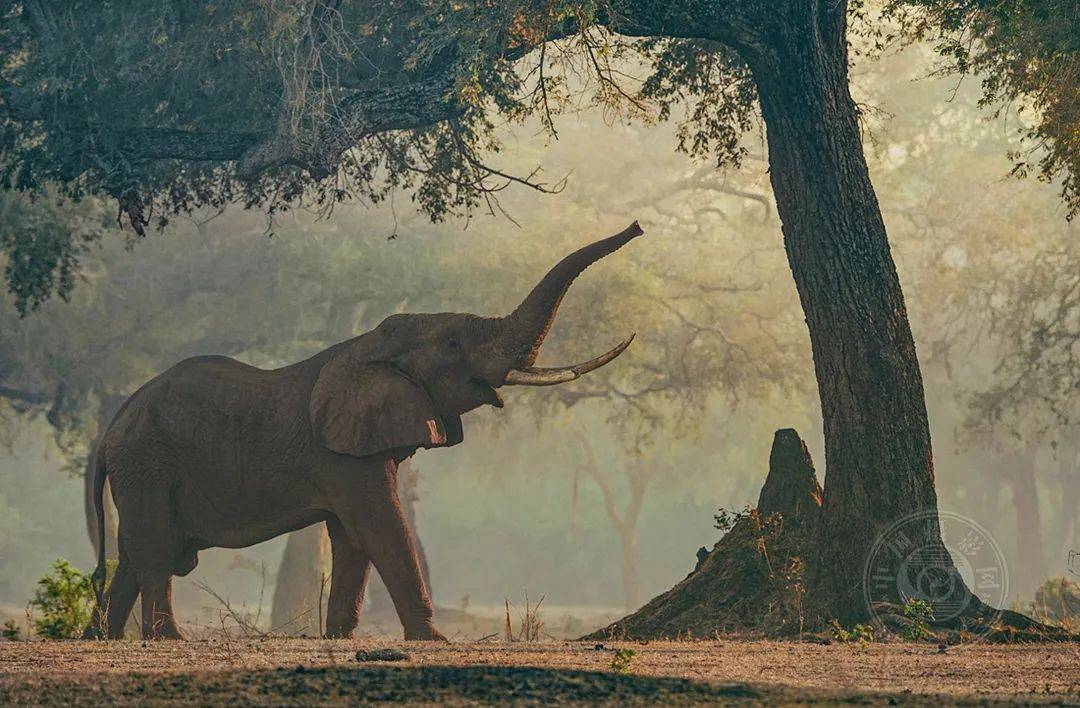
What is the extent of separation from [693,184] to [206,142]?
3193 cm

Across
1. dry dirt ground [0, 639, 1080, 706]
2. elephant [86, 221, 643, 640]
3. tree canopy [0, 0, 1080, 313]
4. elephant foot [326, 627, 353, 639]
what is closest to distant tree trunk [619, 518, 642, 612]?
tree canopy [0, 0, 1080, 313]

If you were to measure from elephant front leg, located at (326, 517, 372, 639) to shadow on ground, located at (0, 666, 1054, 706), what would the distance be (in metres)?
6.45

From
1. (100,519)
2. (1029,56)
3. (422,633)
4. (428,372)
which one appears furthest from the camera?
(100,519)

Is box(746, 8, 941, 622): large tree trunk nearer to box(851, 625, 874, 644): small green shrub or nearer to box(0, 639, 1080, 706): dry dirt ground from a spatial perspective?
box(851, 625, 874, 644): small green shrub

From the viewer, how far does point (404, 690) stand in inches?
262

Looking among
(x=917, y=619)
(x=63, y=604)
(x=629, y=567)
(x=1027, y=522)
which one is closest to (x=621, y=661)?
(x=917, y=619)

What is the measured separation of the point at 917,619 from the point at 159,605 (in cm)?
679

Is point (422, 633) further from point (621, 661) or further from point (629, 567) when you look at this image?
point (629, 567)

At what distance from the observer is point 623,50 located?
17656mm

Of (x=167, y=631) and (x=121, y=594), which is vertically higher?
(x=121, y=594)

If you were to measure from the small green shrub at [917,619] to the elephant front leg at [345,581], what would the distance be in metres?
4.84

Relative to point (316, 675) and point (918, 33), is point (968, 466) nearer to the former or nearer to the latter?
point (918, 33)

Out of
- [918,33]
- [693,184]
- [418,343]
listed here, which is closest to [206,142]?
[418,343]

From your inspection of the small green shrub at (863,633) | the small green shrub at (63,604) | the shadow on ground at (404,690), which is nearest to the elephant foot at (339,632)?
the small green shrub at (63,604)
